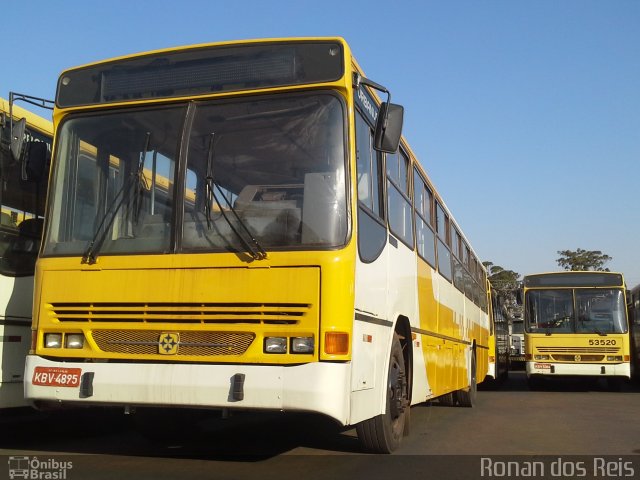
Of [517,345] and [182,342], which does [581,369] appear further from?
[517,345]

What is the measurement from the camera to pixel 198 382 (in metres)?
5.48

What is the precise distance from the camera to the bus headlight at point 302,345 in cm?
539

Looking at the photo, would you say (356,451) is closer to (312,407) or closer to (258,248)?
(312,407)

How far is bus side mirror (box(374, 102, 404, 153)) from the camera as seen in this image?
240 inches

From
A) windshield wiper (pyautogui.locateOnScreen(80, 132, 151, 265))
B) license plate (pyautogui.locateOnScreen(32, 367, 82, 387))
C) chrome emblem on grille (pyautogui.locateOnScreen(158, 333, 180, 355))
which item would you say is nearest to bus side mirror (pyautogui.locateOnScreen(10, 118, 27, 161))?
windshield wiper (pyautogui.locateOnScreen(80, 132, 151, 265))

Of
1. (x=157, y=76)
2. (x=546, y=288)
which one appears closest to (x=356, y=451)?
(x=157, y=76)

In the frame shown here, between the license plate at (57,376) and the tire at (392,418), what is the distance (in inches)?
100

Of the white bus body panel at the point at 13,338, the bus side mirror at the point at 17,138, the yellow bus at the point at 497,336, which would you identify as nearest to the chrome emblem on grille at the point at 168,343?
the white bus body panel at the point at 13,338

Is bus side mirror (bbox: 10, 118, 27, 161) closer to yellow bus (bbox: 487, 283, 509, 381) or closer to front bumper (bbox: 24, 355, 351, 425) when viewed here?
front bumper (bbox: 24, 355, 351, 425)

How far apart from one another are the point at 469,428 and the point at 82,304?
5.89 m

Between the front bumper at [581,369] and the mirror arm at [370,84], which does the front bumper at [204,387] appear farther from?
the front bumper at [581,369]

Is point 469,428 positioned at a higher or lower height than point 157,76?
lower

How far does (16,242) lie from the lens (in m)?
7.12

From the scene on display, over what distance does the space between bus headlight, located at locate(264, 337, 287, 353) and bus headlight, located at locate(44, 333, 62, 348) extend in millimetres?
1767
